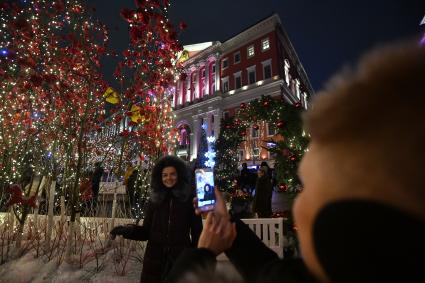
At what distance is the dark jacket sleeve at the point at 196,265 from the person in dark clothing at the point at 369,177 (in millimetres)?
243

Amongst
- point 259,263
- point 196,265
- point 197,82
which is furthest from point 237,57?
point 196,265

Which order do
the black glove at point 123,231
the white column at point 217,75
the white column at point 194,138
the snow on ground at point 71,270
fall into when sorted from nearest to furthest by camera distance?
1. the black glove at point 123,231
2. the snow on ground at point 71,270
3. the white column at point 217,75
4. the white column at point 194,138

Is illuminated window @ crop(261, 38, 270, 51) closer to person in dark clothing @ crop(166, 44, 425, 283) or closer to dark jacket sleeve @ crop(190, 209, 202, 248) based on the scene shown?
dark jacket sleeve @ crop(190, 209, 202, 248)

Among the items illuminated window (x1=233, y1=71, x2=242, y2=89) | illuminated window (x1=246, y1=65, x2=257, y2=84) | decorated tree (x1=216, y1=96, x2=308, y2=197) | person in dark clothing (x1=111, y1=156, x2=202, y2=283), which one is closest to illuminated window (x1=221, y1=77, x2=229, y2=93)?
illuminated window (x1=233, y1=71, x2=242, y2=89)

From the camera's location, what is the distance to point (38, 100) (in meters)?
6.32

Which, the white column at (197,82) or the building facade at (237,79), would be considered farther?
the white column at (197,82)

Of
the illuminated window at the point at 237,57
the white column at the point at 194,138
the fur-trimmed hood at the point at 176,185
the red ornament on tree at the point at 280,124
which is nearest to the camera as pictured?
the fur-trimmed hood at the point at 176,185

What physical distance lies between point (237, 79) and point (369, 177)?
108 feet

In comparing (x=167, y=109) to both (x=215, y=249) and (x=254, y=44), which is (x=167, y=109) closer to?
(x=215, y=249)

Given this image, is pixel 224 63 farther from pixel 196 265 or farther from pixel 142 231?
pixel 196 265

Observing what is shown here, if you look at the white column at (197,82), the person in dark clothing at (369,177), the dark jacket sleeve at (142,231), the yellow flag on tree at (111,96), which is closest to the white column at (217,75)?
the white column at (197,82)

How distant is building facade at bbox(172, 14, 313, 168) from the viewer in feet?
92.8

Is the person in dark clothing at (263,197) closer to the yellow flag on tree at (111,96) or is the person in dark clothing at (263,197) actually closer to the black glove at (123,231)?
the yellow flag on tree at (111,96)

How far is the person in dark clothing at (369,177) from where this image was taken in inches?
15.3
